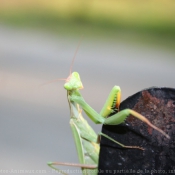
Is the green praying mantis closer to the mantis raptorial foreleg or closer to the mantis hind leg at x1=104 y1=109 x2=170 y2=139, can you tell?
the mantis raptorial foreleg

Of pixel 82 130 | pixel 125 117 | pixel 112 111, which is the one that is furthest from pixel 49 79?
pixel 125 117

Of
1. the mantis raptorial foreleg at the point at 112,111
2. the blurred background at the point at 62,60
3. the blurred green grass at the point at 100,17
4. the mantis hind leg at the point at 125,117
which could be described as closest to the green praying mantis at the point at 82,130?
the mantis raptorial foreleg at the point at 112,111

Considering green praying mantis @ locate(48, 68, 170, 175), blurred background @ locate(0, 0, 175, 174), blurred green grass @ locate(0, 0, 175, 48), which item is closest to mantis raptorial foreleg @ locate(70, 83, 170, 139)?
green praying mantis @ locate(48, 68, 170, 175)

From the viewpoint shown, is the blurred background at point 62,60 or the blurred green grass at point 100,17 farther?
the blurred green grass at point 100,17

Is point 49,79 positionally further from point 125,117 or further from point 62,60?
point 125,117

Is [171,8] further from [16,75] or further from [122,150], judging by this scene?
[122,150]

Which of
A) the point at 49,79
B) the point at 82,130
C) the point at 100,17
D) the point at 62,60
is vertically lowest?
the point at 82,130

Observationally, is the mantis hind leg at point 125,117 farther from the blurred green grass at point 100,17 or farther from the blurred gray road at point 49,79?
the blurred green grass at point 100,17
